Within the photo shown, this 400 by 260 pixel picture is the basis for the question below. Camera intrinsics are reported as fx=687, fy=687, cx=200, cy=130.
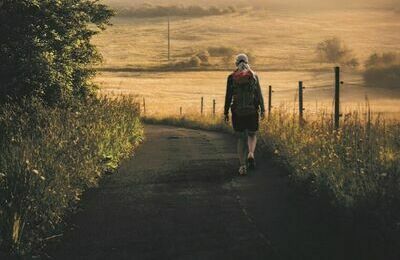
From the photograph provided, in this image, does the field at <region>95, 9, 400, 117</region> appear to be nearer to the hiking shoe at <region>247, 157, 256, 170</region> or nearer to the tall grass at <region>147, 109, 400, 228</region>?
the hiking shoe at <region>247, 157, 256, 170</region>

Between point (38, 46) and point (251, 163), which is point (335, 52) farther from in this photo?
point (251, 163)

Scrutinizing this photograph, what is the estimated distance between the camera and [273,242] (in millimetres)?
7223

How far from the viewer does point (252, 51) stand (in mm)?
109562

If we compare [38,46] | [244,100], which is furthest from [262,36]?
[244,100]

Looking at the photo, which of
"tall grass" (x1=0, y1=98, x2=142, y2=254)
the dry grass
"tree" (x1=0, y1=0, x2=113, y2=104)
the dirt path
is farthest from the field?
the dirt path

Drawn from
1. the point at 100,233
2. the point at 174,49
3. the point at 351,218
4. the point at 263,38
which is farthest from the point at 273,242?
the point at 263,38

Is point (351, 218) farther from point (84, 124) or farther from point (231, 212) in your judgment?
point (84, 124)

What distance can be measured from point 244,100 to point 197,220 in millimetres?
3892

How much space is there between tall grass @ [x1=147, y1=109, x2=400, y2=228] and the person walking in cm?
89

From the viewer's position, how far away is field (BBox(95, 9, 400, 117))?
66.1m

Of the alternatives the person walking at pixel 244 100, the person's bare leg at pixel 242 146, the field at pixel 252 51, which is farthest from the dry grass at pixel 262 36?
the person walking at pixel 244 100

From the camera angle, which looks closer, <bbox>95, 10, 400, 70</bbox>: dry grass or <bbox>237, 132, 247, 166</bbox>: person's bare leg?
<bbox>237, 132, 247, 166</bbox>: person's bare leg

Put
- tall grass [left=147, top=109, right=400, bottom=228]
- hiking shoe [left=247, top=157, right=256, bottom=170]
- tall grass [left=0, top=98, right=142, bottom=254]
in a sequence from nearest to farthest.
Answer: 1. tall grass [left=0, top=98, right=142, bottom=254]
2. tall grass [left=147, top=109, right=400, bottom=228]
3. hiking shoe [left=247, top=157, right=256, bottom=170]

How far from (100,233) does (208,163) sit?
6323 millimetres
